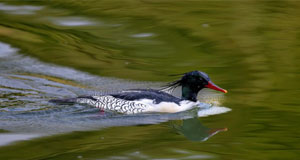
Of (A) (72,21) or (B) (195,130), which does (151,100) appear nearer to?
(B) (195,130)

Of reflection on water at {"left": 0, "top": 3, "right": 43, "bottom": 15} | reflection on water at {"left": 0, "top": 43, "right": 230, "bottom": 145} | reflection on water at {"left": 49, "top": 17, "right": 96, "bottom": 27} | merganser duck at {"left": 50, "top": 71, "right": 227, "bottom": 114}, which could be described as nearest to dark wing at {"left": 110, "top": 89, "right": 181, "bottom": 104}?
merganser duck at {"left": 50, "top": 71, "right": 227, "bottom": 114}

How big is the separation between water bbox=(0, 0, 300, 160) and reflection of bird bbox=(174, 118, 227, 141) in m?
0.02

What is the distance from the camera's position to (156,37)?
12703 mm

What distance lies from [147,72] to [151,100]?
67.5 inches

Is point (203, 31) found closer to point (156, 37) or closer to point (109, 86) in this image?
point (156, 37)

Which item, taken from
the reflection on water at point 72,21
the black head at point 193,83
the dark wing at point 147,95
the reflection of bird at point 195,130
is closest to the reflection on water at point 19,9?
the reflection on water at point 72,21

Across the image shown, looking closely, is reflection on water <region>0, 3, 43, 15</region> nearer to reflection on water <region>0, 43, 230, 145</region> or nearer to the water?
the water

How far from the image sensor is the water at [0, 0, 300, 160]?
23.9ft

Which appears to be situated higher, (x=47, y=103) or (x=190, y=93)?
(x=190, y=93)

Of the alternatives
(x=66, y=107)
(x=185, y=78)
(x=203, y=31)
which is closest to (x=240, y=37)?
(x=203, y=31)

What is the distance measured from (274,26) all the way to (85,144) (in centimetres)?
729

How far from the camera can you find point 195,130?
27.0 feet

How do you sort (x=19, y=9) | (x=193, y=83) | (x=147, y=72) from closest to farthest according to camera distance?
1. (x=193, y=83)
2. (x=147, y=72)
3. (x=19, y=9)

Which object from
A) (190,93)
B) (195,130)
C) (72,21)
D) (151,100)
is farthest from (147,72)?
(72,21)
